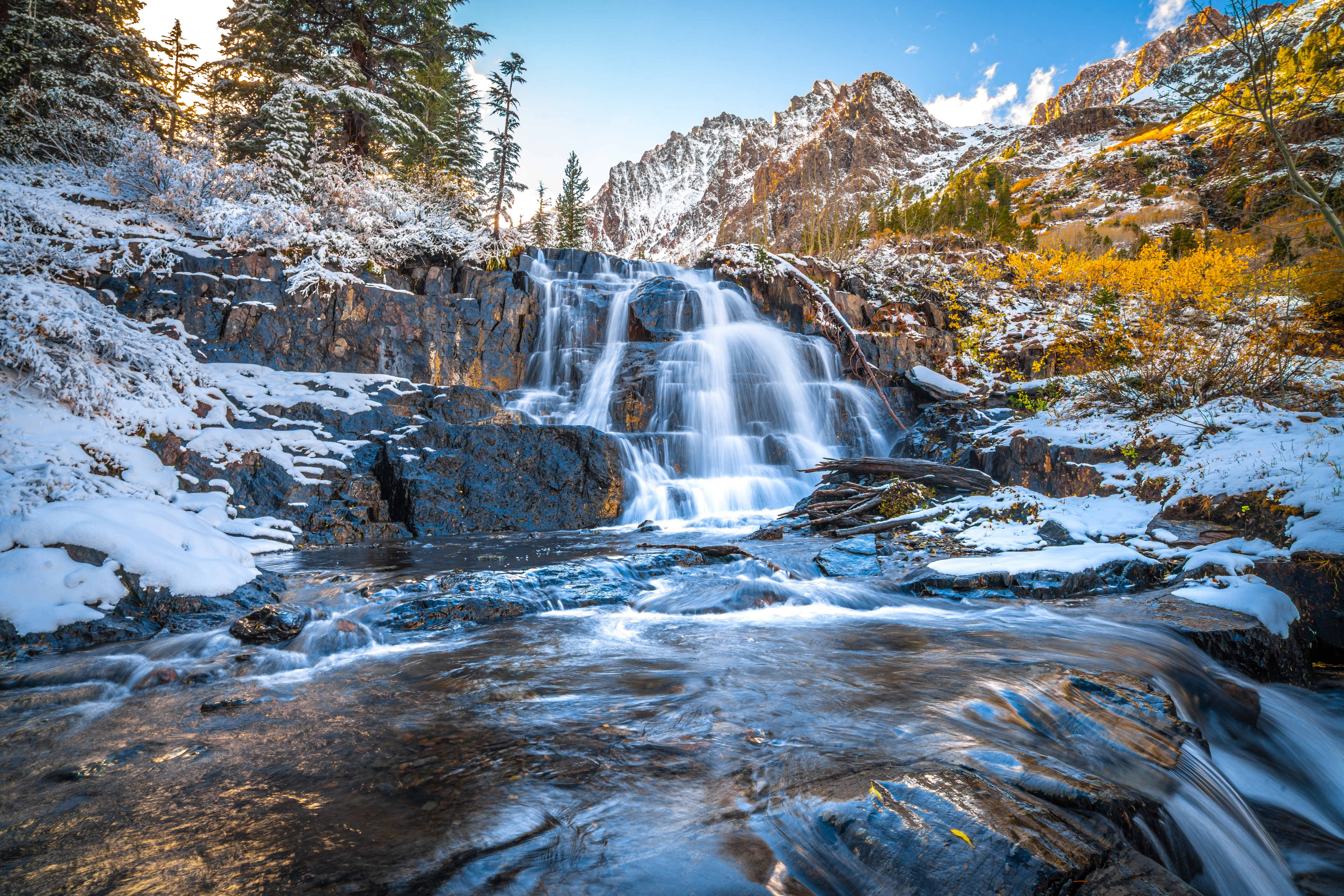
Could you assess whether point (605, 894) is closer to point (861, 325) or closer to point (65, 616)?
point (65, 616)

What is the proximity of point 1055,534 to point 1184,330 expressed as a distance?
492 centimetres

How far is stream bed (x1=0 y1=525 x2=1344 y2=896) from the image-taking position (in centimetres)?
169

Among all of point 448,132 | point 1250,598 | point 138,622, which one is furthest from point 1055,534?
point 448,132

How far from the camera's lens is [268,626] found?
430 centimetres

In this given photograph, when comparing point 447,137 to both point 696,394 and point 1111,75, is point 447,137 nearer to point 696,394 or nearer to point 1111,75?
point 696,394

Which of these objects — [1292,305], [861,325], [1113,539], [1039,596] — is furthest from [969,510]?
[861,325]

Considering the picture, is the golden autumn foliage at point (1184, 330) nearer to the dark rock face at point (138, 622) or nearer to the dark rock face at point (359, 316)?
the dark rock face at point (138, 622)

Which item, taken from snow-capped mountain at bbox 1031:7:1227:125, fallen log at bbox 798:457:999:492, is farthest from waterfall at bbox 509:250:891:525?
snow-capped mountain at bbox 1031:7:1227:125

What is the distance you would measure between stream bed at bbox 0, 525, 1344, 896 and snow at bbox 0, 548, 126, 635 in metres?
0.57

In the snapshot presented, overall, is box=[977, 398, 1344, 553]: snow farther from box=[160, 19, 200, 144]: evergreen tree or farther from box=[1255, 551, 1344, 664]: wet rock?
box=[160, 19, 200, 144]: evergreen tree

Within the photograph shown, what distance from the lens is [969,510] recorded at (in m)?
8.13

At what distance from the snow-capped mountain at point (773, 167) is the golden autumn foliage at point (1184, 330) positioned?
68.6 metres

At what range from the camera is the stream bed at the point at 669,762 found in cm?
169

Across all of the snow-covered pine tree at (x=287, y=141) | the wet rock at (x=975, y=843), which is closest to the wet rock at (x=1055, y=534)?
the wet rock at (x=975, y=843)
